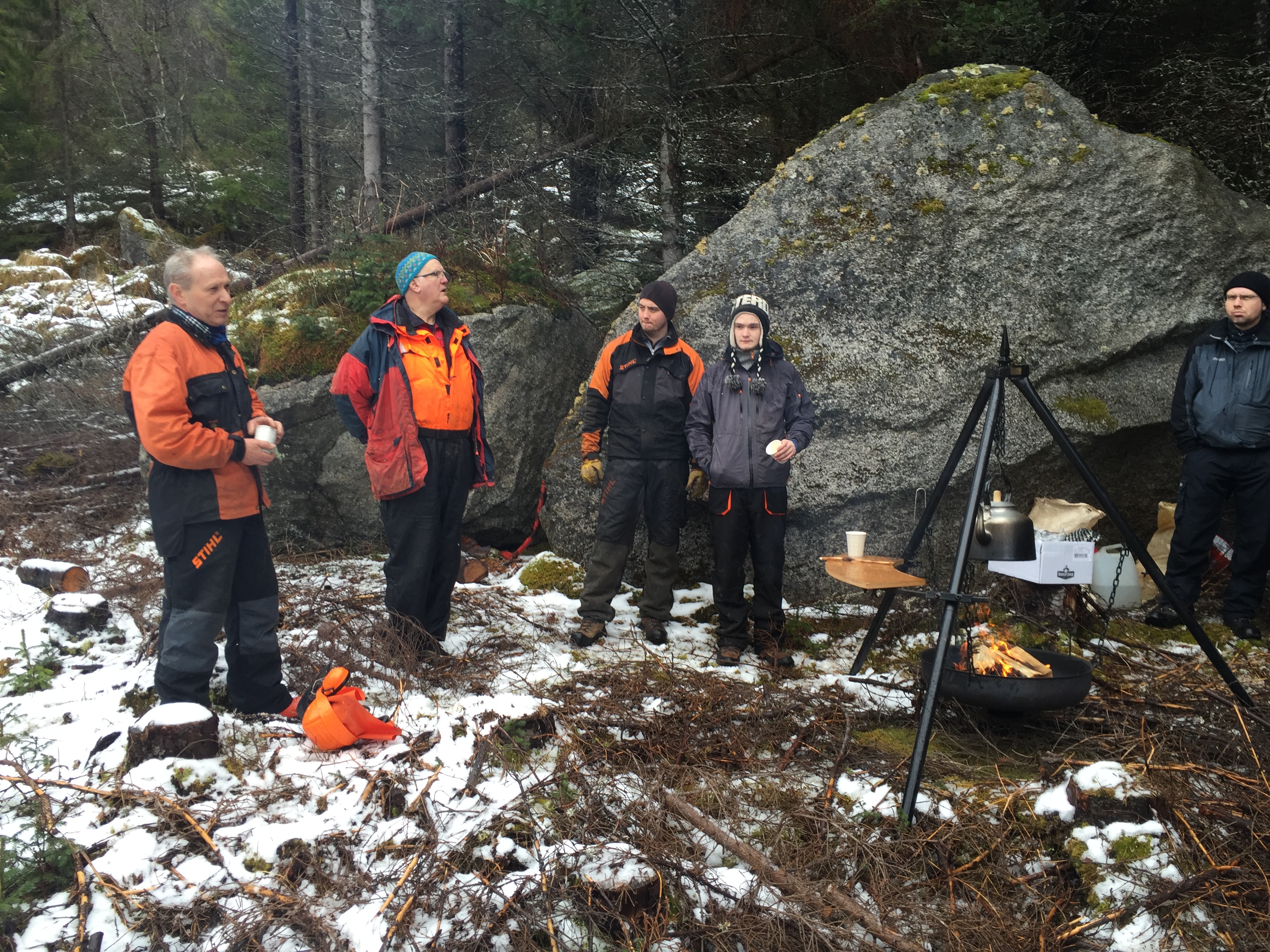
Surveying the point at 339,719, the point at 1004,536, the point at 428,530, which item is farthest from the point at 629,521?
the point at 1004,536

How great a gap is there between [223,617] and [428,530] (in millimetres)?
1195

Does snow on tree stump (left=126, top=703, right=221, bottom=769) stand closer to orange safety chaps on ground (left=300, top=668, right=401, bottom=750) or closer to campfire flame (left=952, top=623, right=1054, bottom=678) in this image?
Result: orange safety chaps on ground (left=300, top=668, right=401, bottom=750)

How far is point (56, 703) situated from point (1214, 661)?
5.46 meters

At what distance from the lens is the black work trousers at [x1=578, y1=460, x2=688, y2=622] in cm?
536

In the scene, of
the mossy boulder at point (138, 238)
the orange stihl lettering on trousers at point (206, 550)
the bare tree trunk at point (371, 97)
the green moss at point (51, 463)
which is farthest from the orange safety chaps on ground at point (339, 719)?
the mossy boulder at point (138, 238)

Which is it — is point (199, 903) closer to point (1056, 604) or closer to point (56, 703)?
point (56, 703)

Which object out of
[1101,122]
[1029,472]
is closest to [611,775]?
[1029,472]

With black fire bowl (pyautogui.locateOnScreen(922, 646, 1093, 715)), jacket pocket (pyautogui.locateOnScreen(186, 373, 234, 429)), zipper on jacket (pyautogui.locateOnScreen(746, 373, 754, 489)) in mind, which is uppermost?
jacket pocket (pyautogui.locateOnScreen(186, 373, 234, 429))

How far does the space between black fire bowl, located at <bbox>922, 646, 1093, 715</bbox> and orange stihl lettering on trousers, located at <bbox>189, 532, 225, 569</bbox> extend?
10.4ft

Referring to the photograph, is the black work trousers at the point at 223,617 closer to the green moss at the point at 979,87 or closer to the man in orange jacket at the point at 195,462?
the man in orange jacket at the point at 195,462

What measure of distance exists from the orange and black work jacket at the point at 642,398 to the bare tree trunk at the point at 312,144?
340 inches

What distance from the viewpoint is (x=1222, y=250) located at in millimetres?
5773

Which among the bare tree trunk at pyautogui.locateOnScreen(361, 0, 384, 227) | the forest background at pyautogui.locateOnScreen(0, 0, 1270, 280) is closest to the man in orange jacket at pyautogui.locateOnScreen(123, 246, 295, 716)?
the forest background at pyautogui.locateOnScreen(0, 0, 1270, 280)

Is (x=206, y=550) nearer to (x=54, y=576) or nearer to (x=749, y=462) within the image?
(x=54, y=576)
